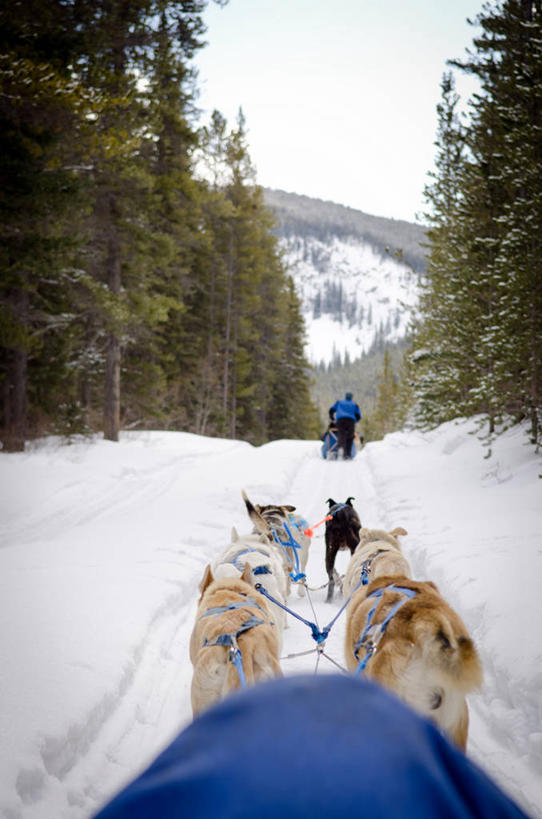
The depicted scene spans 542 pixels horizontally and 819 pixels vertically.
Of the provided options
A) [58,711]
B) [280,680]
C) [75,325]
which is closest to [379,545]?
[58,711]

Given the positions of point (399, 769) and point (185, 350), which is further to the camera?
point (185, 350)

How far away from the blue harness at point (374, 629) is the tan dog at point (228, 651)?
51 cm

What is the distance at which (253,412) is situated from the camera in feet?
101

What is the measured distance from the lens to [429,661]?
220 centimetres

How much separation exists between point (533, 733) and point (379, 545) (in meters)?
1.68

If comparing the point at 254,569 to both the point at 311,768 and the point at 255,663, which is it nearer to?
the point at 255,663

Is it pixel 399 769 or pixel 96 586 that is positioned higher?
pixel 399 769

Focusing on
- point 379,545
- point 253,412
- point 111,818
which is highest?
point 111,818

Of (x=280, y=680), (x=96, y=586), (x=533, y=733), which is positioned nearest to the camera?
(x=280, y=680)

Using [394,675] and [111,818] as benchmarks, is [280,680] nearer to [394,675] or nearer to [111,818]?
[111,818]

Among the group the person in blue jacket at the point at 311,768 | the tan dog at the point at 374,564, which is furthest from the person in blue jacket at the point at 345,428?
the person in blue jacket at the point at 311,768

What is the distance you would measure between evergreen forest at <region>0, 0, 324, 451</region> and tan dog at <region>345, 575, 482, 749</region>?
907 centimetres

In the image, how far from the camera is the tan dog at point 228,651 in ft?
7.39

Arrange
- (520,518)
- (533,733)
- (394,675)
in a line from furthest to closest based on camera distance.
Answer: (520,518) → (533,733) → (394,675)
